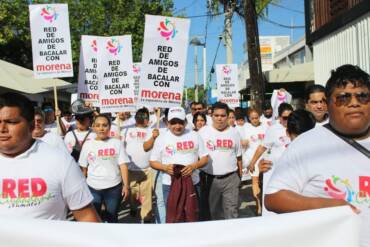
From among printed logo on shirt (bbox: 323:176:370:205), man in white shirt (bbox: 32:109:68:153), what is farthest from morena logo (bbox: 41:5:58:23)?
printed logo on shirt (bbox: 323:176:370:205)

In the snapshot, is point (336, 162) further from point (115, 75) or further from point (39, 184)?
point (115, 75)

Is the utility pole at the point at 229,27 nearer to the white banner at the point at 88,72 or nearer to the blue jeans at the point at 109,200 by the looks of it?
the white banner at the point at 88,72

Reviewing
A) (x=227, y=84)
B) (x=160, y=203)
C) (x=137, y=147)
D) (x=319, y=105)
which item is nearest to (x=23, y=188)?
(x=319, y=105)

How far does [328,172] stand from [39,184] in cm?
152

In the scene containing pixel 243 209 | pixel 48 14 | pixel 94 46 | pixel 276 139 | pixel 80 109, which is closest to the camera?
pixel 276 139

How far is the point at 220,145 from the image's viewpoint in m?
7.11

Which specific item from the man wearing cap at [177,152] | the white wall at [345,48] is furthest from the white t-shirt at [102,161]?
the white wall at [345,48]

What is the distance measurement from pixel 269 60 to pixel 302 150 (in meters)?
47.2

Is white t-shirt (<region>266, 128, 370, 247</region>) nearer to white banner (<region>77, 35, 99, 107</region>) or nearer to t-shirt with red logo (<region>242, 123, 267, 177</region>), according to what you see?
t-shirt with red logo (<region>242, 123, 267, 177</region>)

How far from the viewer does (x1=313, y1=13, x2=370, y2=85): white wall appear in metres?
9.14

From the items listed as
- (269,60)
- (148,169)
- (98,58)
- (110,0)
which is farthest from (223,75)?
(269,60)

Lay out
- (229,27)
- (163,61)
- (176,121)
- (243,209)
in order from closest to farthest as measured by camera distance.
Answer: (176,121) < (163,61) < (243,209) < (229,27)

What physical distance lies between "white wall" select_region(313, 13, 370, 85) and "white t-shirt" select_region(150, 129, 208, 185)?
4126 mm

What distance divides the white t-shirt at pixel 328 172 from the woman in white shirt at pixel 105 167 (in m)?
4.13
